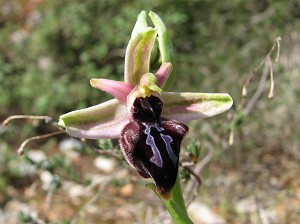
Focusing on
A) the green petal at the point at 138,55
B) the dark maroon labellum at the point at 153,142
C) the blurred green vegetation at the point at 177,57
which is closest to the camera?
the dark maroon labellum at the point at 153,142

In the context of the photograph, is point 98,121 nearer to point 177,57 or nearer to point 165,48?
point 165,48

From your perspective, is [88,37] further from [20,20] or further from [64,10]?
[20,20]

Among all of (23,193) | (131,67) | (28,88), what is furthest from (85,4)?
(131,67)

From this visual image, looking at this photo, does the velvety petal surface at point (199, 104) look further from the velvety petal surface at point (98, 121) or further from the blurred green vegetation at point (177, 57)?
the blurred green vegetation at point (177, 57)

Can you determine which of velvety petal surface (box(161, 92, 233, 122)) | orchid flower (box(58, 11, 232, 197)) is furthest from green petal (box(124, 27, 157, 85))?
velvety petal surface (box(161, 92, 233, 122))

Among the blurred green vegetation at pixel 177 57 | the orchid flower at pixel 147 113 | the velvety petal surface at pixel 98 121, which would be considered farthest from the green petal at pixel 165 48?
the blurred green vegetation at pixel 177 57
